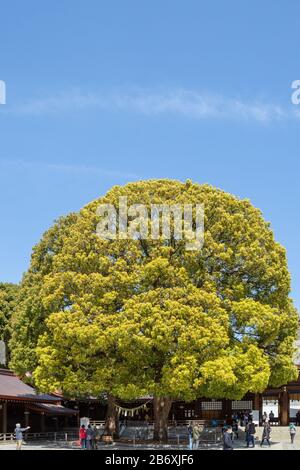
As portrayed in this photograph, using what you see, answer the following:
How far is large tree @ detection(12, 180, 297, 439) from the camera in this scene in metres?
41.5

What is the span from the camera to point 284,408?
190ft

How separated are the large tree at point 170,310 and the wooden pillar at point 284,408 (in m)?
10.3

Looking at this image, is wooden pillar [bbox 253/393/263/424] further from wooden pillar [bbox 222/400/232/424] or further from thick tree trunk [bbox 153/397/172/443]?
thick tree trunk [bbox 153/397/172/443]

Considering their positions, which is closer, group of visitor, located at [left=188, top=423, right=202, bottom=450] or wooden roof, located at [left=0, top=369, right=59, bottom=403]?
group of visitor, located at [left=188, top=423, right=202, bottom=450]

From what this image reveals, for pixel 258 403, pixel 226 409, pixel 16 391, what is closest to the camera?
pixel 16 391

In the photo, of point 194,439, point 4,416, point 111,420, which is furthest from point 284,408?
point 4,416

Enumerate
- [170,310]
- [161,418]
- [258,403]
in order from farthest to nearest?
[258,403], [161,418], [170,310]

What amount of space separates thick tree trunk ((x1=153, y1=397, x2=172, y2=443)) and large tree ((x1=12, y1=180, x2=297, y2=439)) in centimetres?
7

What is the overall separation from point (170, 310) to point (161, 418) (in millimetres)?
8355

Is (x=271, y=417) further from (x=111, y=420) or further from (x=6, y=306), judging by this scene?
(x=6, y=306)

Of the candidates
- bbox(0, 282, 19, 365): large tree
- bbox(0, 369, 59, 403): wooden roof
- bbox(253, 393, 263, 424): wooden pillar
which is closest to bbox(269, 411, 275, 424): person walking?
bbox(253, 393, 263, 424): wooden pillar

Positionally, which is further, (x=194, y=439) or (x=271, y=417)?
(x=271, y=417)

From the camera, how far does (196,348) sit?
41500 mm
